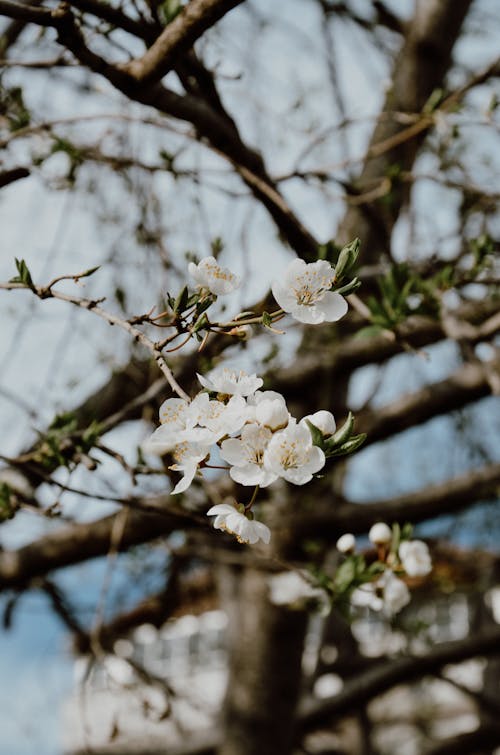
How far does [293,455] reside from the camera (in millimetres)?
812

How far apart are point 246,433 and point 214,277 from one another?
20cm

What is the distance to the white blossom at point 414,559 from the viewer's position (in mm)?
1346

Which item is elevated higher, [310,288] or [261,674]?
[310,288]

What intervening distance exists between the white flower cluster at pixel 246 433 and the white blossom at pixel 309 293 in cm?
11

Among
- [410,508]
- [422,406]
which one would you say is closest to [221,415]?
[422,406]

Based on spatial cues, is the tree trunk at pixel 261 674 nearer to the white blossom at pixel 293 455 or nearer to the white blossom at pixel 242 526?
→ the white blossom at pixel 242 526

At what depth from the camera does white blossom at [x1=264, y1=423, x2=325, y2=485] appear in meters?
0.79

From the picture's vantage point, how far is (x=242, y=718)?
281 cm

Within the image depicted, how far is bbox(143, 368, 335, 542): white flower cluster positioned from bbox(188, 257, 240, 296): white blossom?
0.11 metres

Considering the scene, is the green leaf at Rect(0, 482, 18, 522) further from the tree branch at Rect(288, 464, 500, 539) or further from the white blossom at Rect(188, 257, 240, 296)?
the tree branch at Rect(288, 464, 500, 539)

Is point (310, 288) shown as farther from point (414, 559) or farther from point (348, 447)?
point (414, 559)

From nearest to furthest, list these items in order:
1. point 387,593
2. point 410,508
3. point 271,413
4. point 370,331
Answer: point 271,413 → point 387,593 → point 370,331 → point 410,508

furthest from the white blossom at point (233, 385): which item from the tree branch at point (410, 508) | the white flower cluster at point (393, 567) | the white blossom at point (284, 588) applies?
the tree branch at point (410, 508)

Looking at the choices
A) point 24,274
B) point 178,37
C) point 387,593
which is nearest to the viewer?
point 24,274
